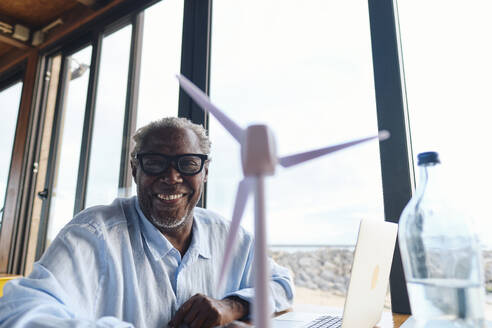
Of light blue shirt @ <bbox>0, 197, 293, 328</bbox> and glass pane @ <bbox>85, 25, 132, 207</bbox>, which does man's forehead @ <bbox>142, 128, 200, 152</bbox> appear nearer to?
light blue shirt @ <bbox>0, 197, 293, 328</bbox>

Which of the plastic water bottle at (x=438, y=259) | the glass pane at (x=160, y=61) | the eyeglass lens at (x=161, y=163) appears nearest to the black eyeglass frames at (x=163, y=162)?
the eyeglass lens at (x=161, y=163)

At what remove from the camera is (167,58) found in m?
2.53

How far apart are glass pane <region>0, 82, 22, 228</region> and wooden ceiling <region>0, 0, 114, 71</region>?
57 centimetres

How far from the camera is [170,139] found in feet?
4.21

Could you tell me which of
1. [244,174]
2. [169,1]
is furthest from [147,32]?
[244,174]

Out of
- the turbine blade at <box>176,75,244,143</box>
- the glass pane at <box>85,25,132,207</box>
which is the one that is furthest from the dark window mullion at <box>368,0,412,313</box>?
the glass pane at <box>85,25,132,207</box>

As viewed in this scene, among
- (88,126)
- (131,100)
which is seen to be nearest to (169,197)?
(131,100)

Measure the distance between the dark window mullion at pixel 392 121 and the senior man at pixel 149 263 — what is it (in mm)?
452

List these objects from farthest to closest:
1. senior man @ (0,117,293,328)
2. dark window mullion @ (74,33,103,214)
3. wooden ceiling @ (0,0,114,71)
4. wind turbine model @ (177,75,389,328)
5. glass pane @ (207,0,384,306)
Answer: wooden ceiling @ (0,0,114,71) → dark window mullion @ (74,33,103,214) → glass pane @ (207,0,384,306) → senior man @ (0,117,293,328) → wind turbine model @ (177,75,389,328)

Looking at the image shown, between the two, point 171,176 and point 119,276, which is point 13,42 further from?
point 119,276

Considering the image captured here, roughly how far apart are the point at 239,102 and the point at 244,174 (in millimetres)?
1885

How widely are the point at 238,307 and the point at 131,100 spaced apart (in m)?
1.90

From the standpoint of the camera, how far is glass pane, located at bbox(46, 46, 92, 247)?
2.97 metres

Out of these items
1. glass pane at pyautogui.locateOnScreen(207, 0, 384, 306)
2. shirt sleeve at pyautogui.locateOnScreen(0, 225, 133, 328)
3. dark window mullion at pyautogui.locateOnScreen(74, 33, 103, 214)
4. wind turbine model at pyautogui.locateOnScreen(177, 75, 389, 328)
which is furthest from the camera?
dark window mullion at pyautogui.locateOnScreen(74, 33, 103, 214)
